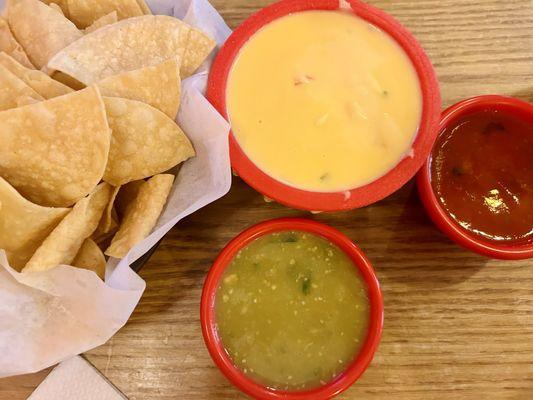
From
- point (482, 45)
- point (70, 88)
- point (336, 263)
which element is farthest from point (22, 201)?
point (482, 45)

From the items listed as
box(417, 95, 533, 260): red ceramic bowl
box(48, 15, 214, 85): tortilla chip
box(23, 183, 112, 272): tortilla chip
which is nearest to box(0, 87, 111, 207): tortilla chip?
box(23, 183, 112, 272): tortilla chip

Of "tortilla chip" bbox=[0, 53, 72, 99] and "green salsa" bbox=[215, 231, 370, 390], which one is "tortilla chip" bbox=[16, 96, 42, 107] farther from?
"green salsa" bbox=[215, 231, 370, 390]

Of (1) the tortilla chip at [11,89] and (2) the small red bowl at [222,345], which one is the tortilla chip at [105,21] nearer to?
(1) the tortilla chip at [11,89]

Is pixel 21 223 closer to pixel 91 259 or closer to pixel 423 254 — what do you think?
pixel 91 259

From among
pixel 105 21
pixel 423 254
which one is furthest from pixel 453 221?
pixel 105 21

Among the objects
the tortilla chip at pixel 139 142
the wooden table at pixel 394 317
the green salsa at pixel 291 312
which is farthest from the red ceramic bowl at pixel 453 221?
the tortilla chip at pixel 139 142

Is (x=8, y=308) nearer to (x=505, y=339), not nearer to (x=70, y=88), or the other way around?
(x=70, y=88)
